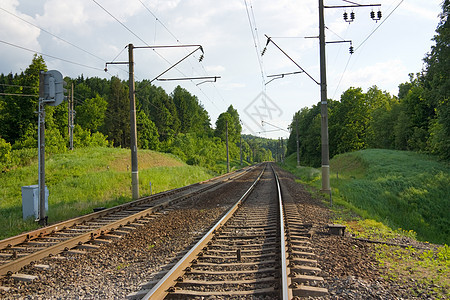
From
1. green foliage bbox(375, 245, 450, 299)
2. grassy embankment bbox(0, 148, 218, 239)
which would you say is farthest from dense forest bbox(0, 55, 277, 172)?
green foliage bbox(375, 245, 450, 299)

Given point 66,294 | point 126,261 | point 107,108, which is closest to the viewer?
point 66,294

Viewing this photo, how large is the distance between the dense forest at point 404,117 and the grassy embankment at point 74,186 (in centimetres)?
1910

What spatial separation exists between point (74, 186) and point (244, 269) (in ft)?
55.6

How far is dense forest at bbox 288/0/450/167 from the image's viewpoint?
20.9 meters

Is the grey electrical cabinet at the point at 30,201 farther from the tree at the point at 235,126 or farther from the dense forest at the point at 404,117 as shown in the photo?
the tree at the point at 235,126

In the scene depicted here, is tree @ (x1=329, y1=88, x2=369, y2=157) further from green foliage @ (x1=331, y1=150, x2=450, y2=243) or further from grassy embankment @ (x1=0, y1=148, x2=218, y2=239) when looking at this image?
grassy embankment @ (x1=0, y1=148, x2=218, y2=239)

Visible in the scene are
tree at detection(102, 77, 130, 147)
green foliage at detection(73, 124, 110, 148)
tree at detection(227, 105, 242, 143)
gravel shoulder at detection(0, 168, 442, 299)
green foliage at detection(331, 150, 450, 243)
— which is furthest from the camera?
tree at detection(227, 105, 242, 143)

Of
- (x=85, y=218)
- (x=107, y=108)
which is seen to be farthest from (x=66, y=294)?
(x=107, y=108)

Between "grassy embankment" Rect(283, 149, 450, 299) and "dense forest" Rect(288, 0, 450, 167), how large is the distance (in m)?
3.77

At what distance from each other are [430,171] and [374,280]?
951 inches

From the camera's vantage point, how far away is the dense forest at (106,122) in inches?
1686

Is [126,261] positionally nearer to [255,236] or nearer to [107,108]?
[255,236]

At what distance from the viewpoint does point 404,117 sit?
4597 centimetres

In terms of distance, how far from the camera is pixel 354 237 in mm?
7578
